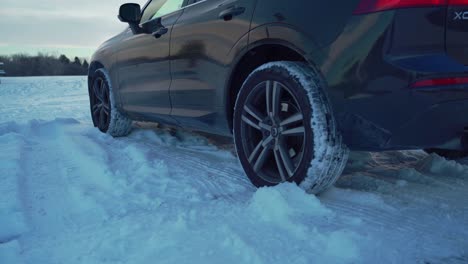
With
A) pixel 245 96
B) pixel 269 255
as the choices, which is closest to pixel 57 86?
pixel 245 96

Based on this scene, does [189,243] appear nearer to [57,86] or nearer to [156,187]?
[156,187]

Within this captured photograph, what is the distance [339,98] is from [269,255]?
2.92 ft

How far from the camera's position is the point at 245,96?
105 inches

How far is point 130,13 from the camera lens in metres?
4.16

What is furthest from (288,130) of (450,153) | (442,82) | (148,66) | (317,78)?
(148,66)

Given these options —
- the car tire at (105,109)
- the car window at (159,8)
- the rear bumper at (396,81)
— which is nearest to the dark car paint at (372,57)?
the rear bumper at (396,81)

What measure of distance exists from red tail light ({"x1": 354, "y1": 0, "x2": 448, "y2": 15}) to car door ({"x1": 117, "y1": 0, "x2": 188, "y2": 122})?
1860mm

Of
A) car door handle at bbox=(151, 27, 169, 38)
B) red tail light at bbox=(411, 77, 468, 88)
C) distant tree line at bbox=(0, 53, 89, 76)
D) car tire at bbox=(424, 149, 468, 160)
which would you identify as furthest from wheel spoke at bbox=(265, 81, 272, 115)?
distant tree line at bbox=(0, 53, 89, 76)

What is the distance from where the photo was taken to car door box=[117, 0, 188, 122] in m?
3.63

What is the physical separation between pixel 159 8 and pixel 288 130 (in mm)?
2329

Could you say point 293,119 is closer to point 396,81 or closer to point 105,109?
point 396,81

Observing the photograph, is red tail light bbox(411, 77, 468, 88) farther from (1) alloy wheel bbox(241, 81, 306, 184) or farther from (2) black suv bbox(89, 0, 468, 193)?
(1) alloy wheel bbox(241, 81, 306, 184)

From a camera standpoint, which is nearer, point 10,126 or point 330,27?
point 330,27

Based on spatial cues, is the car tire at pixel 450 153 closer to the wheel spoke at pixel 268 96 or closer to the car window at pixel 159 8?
the wheel spoke at pixel 268 96
